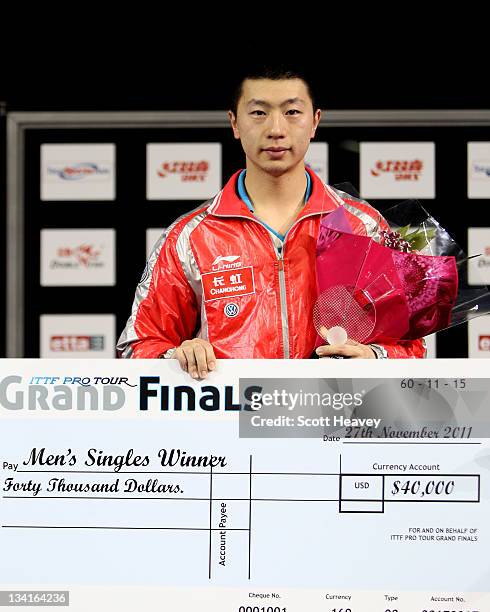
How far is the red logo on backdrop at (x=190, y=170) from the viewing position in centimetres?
435

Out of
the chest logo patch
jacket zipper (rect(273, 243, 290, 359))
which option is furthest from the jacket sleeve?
jacket zipper (rect(273, 243, 290, 359))

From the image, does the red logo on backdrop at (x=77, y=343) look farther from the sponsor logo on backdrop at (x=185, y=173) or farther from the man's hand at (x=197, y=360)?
the man's hand at (x=197, y=360)

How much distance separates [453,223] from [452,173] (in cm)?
27

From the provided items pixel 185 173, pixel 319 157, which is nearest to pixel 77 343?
pixel 185 173

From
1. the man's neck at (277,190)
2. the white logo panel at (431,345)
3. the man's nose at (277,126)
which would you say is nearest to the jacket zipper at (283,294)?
the man's neck at (277,190)

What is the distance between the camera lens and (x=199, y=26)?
166 inches

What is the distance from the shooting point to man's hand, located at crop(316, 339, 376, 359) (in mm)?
1778

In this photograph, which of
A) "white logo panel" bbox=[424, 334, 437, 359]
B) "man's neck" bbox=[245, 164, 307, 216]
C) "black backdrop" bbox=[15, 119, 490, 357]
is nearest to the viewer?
"man's neck" bbox=[245, 164, 307, 216]

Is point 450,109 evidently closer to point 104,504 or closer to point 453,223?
point 453,223

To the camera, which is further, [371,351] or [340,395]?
[371,351]

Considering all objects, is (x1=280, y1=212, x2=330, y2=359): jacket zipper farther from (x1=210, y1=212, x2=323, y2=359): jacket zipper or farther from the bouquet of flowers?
the bouquet of flowers

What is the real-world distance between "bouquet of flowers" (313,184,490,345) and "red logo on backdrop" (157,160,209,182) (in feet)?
8.24

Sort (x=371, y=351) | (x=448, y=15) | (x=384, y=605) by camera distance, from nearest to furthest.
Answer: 1. (x=384, y=605)
2. (x=371, y=351)
3. (x=448, y=15)

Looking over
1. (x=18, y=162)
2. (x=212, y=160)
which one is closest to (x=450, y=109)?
(x=212, y=160)
